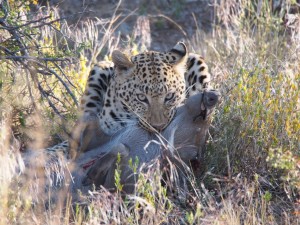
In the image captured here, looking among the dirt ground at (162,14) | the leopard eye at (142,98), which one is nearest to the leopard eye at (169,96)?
the leopard eye at (142,98)

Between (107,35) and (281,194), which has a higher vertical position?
Result: (107,35)

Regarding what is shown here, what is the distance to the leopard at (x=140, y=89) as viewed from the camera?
→ 6705mm

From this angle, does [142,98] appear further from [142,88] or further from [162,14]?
[162,14]

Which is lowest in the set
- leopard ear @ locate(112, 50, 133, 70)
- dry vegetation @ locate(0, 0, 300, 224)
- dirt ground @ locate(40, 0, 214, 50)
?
dirt ground @ locate(40, 0, 214, 50)

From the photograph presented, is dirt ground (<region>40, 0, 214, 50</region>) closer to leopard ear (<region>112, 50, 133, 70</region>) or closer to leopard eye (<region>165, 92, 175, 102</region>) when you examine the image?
leopard ear (<region>112, 50, 133, 70</region>)

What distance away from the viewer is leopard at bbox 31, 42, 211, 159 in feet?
22.0

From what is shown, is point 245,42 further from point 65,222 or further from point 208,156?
point 65,222

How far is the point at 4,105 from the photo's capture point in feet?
21.4

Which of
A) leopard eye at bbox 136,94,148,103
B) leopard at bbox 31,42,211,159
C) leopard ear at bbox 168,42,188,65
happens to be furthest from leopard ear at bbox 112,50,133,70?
leopard ear at bbox 168,42,188,65

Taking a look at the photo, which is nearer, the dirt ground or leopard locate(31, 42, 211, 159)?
leopard locate(31, 42, 211, 159)

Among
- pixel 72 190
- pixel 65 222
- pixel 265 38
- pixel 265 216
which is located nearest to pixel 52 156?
pixel 72 190

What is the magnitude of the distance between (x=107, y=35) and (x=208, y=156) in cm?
272

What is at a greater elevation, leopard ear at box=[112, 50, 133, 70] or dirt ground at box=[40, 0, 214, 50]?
leopard ear at box=[112, 50, 133, 70]

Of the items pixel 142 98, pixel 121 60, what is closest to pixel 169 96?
pixel 142 98
